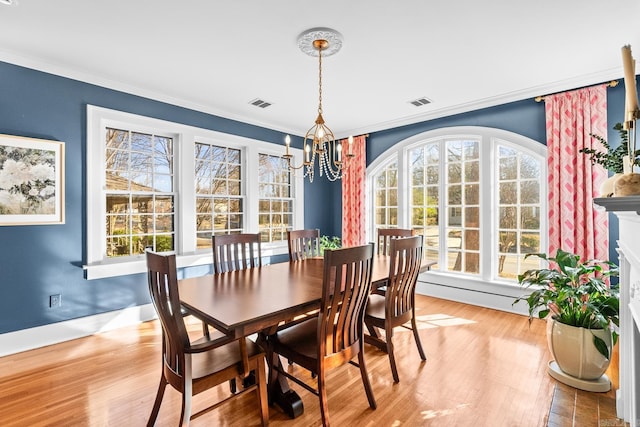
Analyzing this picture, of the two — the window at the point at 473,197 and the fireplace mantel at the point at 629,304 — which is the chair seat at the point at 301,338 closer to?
the fireplace mantel at the point at 629,304

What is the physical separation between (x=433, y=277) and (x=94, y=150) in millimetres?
4434

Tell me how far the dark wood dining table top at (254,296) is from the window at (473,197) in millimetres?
2033

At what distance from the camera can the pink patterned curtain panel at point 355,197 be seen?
16.9ft

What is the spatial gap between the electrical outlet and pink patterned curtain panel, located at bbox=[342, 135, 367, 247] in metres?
3.80

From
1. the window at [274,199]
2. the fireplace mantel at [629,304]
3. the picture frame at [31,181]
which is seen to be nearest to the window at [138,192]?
the picture frame at [31,181]

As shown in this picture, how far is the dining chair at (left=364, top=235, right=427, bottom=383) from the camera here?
7.46 feet

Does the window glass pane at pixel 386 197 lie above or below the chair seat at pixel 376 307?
above

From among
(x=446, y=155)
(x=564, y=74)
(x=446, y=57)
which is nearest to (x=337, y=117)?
(x=446, y=155)

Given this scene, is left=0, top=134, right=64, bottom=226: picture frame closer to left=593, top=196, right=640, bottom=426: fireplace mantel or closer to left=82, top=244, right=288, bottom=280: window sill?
left=82, top=244, right=288, bottom=280: window sill

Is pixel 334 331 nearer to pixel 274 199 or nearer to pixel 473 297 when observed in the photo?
pixel 473 297

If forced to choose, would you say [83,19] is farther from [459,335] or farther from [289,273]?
[459,335]

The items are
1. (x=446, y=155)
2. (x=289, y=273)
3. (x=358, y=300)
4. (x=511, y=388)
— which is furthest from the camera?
(x=446, y=155)

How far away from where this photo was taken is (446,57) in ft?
9.21

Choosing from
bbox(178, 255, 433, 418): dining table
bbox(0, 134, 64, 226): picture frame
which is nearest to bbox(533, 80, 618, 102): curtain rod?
bbox(178, 255, 433, 418): dining table
